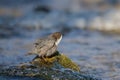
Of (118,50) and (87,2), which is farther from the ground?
(87,2)

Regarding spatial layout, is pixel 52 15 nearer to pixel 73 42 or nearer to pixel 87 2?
pixel 87 2


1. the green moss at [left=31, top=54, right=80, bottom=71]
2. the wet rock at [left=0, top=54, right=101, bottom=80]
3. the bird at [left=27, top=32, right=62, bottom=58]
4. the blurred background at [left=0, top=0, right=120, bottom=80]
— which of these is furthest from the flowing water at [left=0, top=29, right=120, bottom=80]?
the bird at [left=27, top=32, right=62, bottom=58]

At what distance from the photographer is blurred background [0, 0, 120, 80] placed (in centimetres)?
1225

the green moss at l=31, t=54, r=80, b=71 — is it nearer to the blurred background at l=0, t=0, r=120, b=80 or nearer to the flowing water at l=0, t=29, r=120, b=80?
the flowing water at l=0, t=29, r=120, b=80

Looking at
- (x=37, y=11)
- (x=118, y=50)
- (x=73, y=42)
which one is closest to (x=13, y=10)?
(x=37, y=11)

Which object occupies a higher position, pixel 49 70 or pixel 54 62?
pixel 54 62

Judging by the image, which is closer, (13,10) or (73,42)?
(73,42)

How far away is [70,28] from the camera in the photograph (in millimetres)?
19125

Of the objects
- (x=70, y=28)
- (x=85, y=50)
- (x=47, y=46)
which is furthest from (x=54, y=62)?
(x=70, y=28)

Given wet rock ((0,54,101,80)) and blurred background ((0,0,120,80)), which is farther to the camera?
blurred background ((0,0,120,80))

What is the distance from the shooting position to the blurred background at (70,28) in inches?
482

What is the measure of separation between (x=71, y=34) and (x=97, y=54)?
5121 millimetres

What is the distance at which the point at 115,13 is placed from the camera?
774 inches

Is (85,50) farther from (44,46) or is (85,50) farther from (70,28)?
(70,28)
